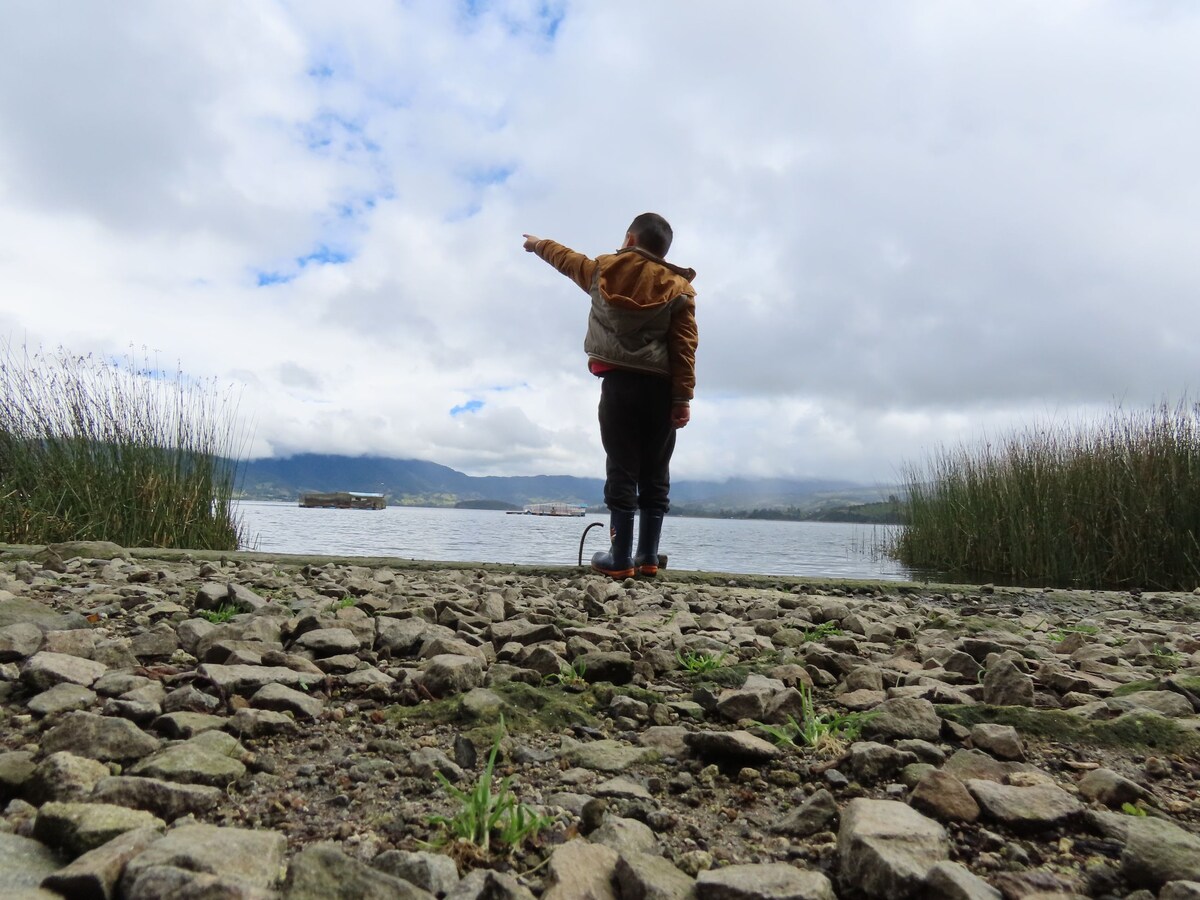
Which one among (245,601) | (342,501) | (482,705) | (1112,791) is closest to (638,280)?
(245,601)

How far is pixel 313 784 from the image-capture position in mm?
1248

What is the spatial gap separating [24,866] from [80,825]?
0.22 ft

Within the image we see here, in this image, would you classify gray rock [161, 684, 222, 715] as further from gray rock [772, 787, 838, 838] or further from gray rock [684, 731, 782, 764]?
gray rock [772, 787, 838, 838]

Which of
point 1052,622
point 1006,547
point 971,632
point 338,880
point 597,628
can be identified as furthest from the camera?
point 1006,547

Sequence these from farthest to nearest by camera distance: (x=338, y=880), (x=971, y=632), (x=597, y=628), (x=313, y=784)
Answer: (x=971, y=632)
(x=597, y=628)
(x=313, y=784)
(x=338, y=880)

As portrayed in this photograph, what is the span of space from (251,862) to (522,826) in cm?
35

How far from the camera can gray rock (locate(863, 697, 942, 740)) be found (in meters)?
1.50

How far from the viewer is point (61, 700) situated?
1498 mm

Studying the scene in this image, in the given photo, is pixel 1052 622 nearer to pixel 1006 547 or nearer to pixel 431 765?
pixel 431 765

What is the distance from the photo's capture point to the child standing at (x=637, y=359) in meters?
4.24

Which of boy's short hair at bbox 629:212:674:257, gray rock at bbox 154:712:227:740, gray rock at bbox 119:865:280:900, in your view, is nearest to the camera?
gray rock at bbox 119:865:280:900

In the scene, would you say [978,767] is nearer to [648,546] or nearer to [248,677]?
[248,677]

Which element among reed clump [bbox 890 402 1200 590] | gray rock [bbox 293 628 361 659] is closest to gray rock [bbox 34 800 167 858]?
gray rock [bbox 293 628 361 659]

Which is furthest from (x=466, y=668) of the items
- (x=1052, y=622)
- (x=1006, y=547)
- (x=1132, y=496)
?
(x=1006, y=547)
